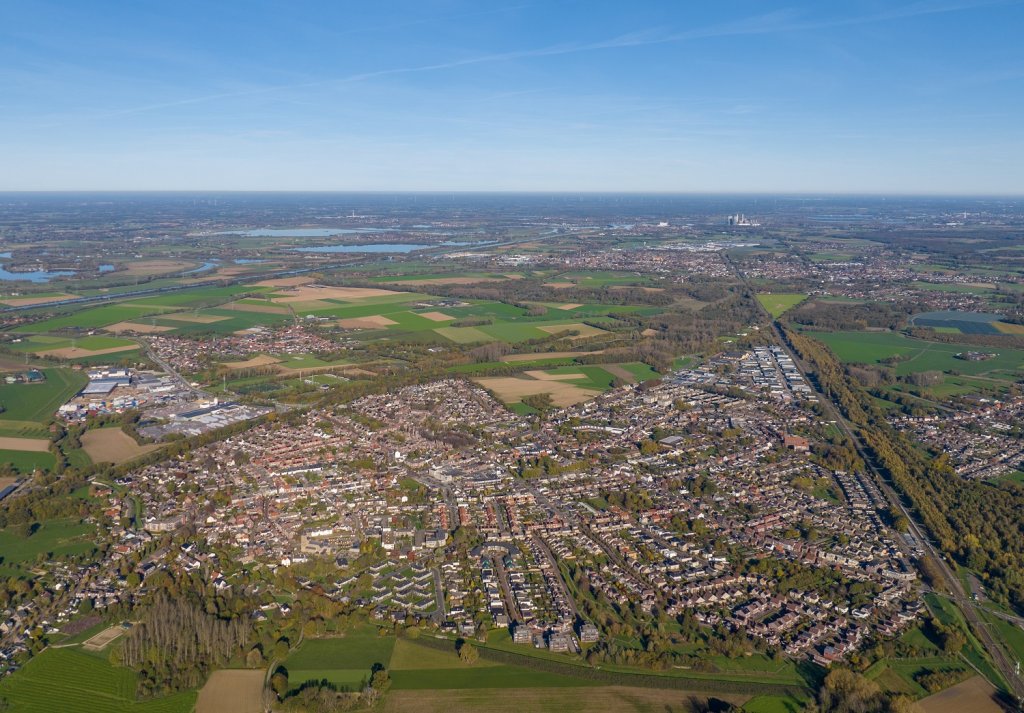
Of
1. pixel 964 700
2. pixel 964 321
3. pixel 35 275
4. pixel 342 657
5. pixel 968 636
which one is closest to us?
pixel 964 700

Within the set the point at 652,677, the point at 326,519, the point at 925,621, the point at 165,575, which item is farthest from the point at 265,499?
the point at 925,621

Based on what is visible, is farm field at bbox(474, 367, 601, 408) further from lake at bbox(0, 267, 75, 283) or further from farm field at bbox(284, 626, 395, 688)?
lake at bbox(0, 267, 75, 283)

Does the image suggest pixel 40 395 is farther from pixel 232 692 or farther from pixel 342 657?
pixel 342 657

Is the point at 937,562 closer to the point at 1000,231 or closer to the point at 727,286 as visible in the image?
the point at 727,286

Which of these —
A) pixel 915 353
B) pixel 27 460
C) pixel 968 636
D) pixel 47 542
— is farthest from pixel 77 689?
pixel 915 353

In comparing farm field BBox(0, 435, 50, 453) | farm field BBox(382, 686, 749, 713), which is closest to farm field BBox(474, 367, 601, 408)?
farm field BBox(0, 435, 50, 453)

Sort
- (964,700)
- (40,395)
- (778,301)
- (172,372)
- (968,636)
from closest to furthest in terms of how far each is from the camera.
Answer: (964,700) → (968,636) → (40,395) → (172,372) → (778,301)
